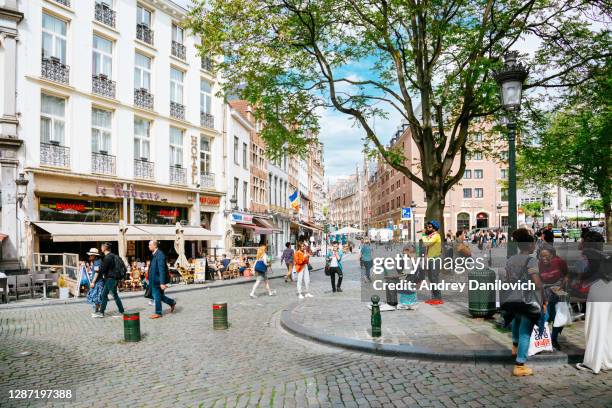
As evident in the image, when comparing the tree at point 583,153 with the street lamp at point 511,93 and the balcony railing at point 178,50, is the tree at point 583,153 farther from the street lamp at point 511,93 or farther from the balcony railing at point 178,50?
the balcony railing at point 178,50

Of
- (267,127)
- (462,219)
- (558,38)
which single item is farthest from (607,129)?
(462,219)

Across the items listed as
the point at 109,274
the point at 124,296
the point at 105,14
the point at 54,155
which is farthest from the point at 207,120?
the point at 109,274

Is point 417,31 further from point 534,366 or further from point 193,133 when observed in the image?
point 193,133

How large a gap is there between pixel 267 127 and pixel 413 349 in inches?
448

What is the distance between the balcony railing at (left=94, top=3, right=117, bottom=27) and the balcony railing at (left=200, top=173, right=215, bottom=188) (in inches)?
371

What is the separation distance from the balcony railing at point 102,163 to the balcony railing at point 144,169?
1.44 m

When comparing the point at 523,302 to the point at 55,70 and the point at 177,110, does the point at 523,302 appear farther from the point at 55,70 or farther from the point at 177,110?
the point at 177,110

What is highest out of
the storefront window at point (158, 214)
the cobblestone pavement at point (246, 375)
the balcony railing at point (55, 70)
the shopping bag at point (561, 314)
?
the balcony railing at point (55, 70)

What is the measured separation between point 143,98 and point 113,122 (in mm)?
2415

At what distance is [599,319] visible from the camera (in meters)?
5.93

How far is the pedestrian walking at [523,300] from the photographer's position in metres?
5.86

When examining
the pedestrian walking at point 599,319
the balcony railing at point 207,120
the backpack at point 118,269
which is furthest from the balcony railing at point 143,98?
A: the pedestrian walking at point 599,319

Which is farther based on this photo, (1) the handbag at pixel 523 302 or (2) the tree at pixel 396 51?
(2) the tree at pixel 396 51

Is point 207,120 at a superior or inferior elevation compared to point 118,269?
superior
